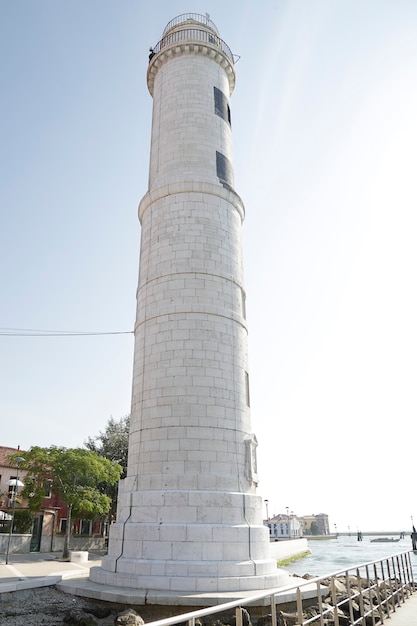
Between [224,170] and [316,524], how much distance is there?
493 ft

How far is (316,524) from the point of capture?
144 meters

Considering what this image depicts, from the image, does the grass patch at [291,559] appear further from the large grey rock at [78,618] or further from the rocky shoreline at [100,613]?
the large grey rock at [78,618]

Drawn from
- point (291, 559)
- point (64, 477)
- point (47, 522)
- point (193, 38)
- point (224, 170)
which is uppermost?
point (193, 38)

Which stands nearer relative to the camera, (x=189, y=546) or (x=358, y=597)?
(x=358, y=597)

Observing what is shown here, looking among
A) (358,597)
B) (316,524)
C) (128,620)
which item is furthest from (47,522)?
(316,524)

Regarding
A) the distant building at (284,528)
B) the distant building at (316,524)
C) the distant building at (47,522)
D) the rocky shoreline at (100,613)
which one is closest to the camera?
the rocky shoreline at (100,613)

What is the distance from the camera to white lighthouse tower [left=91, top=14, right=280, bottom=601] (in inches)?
405

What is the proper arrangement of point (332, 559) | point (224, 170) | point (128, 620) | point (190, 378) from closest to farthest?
point (128, 620) → point (190, 378) → point (224, 170) → point (332, 559)

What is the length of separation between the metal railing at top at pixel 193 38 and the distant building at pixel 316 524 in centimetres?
14500

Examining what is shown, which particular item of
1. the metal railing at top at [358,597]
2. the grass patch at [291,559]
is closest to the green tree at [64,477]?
the metal railing at top at [358,597]

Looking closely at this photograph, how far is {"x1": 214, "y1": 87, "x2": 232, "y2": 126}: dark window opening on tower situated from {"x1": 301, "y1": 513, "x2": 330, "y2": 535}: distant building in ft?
473

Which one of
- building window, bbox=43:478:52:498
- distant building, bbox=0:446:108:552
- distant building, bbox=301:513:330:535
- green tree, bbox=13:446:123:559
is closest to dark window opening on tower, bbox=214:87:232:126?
green tree, bbox=13:446:123:559

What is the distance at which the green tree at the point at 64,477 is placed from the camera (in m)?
22.4

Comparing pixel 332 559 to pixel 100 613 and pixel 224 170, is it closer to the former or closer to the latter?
pixel 224 170
